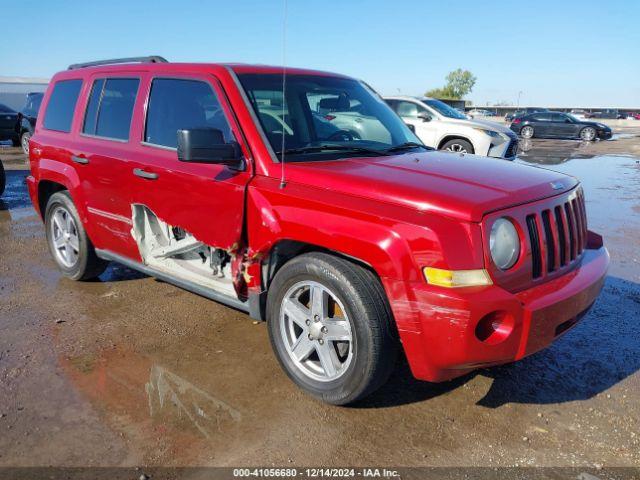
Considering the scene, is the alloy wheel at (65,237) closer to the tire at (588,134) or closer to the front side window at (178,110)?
the front side window at (178,110)

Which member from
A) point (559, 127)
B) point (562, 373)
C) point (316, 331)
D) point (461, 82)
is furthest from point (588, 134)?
point (461, 82)

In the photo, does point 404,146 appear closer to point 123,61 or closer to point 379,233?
point 379,233

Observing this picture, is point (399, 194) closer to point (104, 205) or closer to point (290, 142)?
point (290, 142)

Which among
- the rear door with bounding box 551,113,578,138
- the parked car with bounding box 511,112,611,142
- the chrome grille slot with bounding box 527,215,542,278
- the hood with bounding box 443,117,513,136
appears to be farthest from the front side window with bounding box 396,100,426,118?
the rear door with bounding box 551,113,578,138

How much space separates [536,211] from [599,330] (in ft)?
6.19

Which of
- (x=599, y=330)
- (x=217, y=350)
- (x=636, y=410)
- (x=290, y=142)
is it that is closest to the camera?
(x=636, y=410)

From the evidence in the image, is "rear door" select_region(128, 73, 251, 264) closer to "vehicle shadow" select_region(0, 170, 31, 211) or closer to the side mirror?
the side mirror

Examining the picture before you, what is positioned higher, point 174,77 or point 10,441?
point 174,77

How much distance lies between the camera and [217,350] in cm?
381

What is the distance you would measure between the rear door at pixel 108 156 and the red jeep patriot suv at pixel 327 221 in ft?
0.06

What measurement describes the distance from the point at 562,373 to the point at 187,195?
2.77m

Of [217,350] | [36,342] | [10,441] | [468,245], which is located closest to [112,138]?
[36,342]

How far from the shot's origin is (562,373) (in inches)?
139

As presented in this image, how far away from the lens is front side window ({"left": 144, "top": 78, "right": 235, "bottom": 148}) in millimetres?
3641
